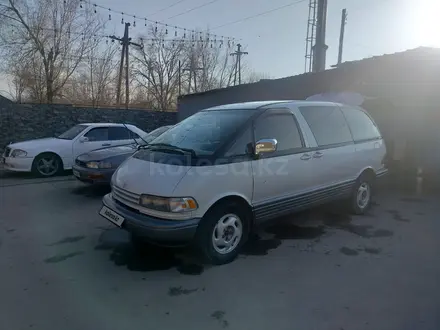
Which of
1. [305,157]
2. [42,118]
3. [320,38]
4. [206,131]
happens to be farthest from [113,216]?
[320,38]

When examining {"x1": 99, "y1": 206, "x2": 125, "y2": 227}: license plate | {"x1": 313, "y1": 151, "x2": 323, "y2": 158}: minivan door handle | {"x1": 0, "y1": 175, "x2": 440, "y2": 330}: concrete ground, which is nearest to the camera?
Result: {"x1": 0, "y1": 175, "x2": 440, "y2": 330}: concrete ground

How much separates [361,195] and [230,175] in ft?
9.69

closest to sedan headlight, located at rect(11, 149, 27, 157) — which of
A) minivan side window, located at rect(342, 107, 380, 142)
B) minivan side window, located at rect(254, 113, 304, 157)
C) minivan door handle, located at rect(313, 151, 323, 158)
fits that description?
minivan side window, located at rect(254, 113, 304, 157)

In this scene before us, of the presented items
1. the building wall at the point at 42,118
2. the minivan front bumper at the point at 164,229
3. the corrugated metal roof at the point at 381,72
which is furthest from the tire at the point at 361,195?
the building wall at the point at 42,118

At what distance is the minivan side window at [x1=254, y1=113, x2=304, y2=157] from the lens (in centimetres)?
357

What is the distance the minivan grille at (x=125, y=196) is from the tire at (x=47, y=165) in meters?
5.41

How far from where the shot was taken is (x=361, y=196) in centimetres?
496

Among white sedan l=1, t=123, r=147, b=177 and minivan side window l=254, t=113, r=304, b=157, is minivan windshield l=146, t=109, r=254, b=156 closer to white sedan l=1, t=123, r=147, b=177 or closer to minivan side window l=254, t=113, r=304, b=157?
minivan side window l=254, t=113, r=304, b=157

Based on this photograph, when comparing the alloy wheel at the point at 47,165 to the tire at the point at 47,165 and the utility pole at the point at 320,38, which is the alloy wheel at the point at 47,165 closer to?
the tire at the point at 47,165

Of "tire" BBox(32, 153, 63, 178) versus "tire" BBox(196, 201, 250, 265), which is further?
"tire" BBox(32, 153, 63, 178)

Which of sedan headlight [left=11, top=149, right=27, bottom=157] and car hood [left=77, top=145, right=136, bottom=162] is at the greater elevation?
car hood [left=77, top=145, right=136, bottom=162]

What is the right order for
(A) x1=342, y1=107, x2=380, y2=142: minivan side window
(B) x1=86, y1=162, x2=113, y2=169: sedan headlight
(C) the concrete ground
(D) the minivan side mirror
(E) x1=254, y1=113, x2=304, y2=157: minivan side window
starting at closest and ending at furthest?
(C) the concrete ground → (D) the minivan side mirror → (E) x1=254, y1=113, x2=304, y2=157: minivan side window → (A) x1=342, y1=107, x2=380, y2=142: minivan side window → (B) x1=86, y1=162, x2=113, y2=169: sedan headlight

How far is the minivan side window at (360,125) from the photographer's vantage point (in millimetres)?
4762

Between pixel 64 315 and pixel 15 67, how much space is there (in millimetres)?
20352
